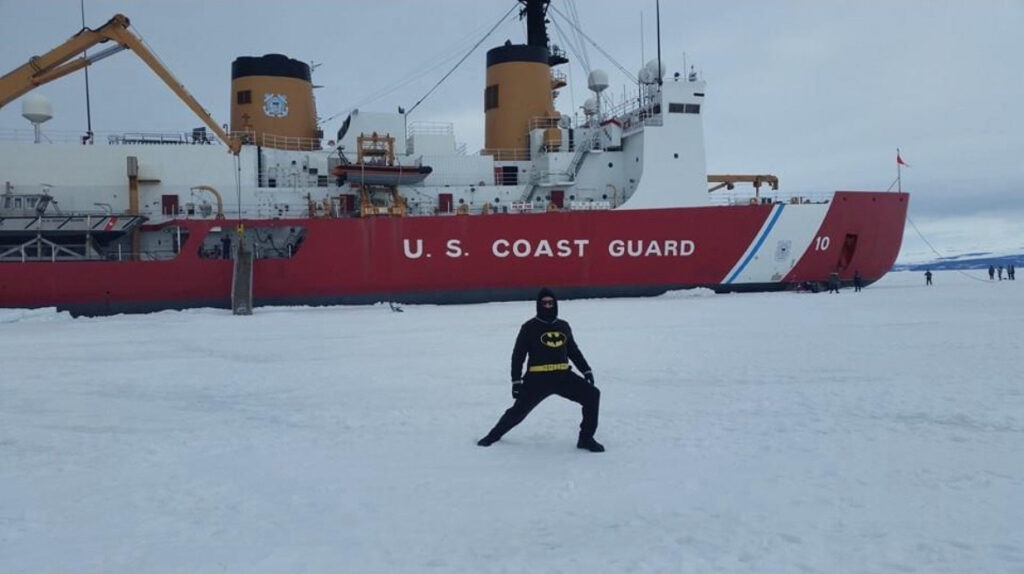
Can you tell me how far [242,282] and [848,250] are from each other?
17079mm

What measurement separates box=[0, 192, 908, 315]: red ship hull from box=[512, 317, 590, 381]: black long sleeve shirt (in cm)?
1383

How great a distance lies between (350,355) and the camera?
10.1 meters

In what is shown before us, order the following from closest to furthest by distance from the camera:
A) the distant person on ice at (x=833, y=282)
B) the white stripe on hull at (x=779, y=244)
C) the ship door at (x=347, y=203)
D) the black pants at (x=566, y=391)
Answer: the black pants at (x=566, y=391) → the ship door at (x=347, y=203) → the white stripe on hull at (x=779, y=244) → the distant person on ice at (x=833, y=282)

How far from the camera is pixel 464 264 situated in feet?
62.4

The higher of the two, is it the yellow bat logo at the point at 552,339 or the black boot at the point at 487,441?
the yellow bat logo at the point at 552,339

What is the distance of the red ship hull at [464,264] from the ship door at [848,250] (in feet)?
2.13

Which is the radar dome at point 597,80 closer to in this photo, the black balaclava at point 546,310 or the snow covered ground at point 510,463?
the snow covered ground at point 510,463

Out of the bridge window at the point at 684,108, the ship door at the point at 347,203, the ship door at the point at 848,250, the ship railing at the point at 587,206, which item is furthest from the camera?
the ship door at the point at 848,250

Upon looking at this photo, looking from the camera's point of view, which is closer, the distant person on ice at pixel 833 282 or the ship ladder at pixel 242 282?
the ship ladder at pixel 242 282

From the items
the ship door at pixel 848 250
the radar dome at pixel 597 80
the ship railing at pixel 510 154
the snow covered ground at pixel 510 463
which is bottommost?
the snow covered ground at pixel 510 463

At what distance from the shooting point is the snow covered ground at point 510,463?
345 cm

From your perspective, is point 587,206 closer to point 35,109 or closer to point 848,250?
point 848,250

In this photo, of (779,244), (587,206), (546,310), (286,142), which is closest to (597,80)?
(587,206)

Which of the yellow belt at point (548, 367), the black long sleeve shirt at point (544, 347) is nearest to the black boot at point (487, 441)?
the black long sleeve shirt at point (544, 347)
